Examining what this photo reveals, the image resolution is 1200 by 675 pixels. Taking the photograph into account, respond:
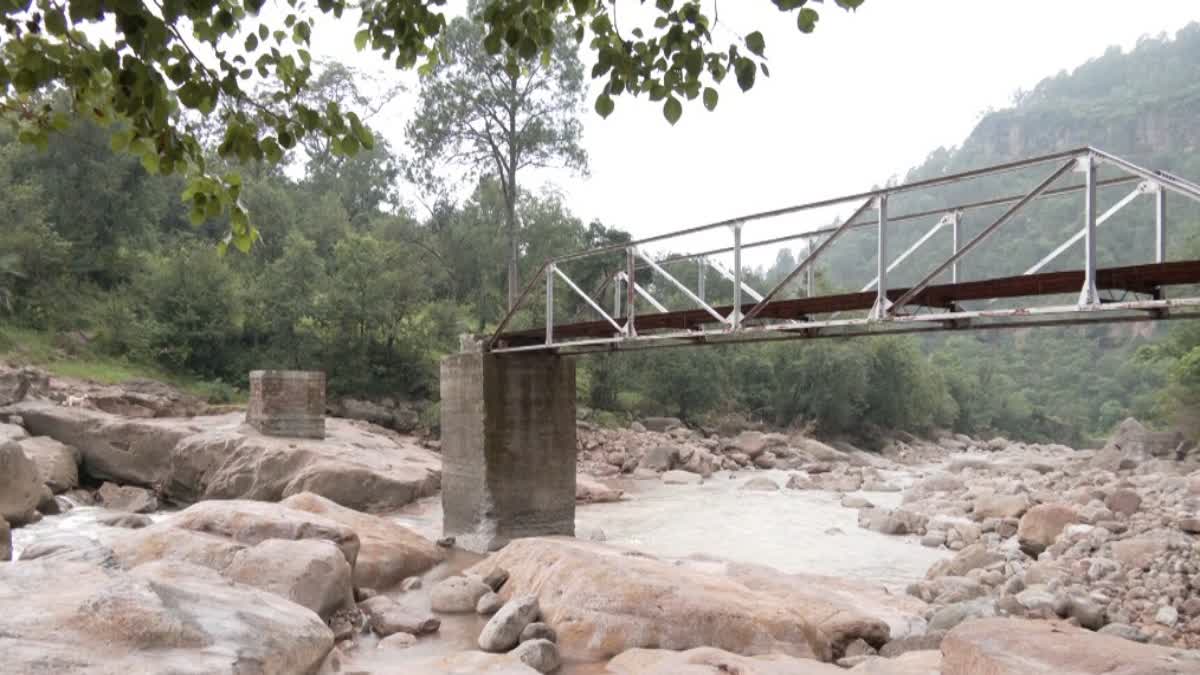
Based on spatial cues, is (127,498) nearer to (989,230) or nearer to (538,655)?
(538,655)

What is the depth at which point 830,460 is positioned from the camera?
3350 centimetres

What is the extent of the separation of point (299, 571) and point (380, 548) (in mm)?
2907

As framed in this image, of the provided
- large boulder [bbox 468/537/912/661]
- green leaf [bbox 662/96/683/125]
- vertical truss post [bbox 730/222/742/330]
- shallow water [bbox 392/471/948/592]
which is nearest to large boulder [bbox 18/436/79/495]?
shallow water [bbox 392/471/948/592]

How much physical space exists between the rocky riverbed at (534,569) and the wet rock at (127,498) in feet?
0.18

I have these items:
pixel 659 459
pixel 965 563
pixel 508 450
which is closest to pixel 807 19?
pixel 965 563

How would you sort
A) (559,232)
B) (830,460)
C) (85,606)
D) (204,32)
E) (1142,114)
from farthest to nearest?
(1142,114), (559,232), (830,460), (85,606), (204,32)

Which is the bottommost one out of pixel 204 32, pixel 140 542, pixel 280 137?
pixel 140 542

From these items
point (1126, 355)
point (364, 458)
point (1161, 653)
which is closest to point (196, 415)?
point (364, 458)

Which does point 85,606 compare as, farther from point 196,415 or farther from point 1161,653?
point 196,415

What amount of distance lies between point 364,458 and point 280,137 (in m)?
14.5

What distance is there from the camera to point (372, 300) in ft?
101

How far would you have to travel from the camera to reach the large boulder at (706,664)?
638 centimetres

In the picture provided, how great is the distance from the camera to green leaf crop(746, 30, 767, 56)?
3.20 meters

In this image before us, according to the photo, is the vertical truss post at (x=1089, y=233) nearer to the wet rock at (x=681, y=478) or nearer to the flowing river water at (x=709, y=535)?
the flowing river water at (x=709, y=535)
